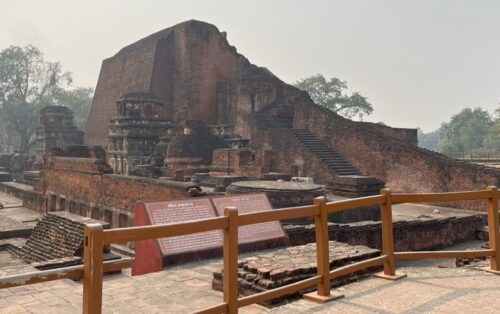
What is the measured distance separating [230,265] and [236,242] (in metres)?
0.14

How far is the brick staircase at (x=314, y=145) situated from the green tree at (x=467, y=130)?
4972cm

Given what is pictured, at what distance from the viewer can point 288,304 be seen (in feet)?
10.6

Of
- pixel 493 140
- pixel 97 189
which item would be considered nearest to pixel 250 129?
pixel 97 189

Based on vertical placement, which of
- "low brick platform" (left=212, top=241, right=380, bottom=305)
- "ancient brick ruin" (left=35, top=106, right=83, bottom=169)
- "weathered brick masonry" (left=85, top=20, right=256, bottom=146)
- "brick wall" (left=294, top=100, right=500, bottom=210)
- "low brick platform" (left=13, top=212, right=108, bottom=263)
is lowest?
"low brick platform" (left=13, top=212, right=108, bottom=263)

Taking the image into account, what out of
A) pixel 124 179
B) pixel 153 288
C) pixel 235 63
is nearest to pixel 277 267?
pixel 153 288

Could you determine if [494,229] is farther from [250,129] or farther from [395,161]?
[250,129]

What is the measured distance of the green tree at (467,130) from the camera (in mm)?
64062

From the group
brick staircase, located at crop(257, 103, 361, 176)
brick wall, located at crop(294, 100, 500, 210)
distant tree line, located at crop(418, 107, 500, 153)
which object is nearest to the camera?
brick wall, located at crop(294, 100, 500, 210)

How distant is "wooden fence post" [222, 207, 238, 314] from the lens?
8.75ft

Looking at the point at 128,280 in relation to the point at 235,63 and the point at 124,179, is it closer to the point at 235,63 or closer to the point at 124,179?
the point at 124,179

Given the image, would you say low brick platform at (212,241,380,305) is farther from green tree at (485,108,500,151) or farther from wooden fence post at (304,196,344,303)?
green tree at (485,108,500,151)

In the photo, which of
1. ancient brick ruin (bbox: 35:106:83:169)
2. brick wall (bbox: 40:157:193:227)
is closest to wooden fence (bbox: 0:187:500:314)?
brick wall (bbox: 40:157:193:227)

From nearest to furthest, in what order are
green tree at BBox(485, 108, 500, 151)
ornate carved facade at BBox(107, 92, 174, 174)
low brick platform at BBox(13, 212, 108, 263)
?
low brick platform at BBox(13, 212, 108, 263), ornate carved facade at BBox(107, 92, 174, 174), green tree at BBox(485, 108, 500, 151)

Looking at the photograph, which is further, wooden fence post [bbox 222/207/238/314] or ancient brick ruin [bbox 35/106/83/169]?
ancient brick ruin [bbox 35/106/83/169]
